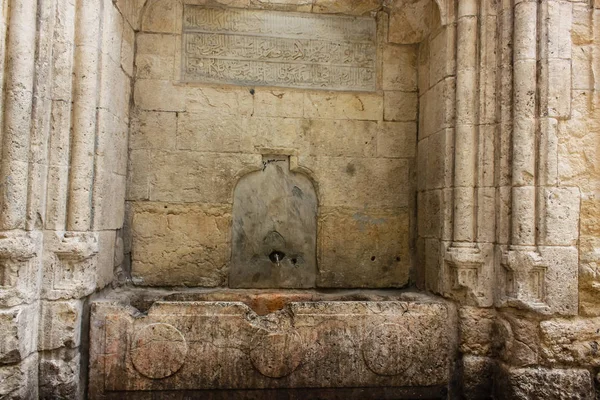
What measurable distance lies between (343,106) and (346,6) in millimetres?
842

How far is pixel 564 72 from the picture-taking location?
3209 mm

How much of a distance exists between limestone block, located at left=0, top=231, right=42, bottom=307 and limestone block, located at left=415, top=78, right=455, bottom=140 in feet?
9.40

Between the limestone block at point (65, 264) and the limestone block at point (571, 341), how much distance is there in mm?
2936

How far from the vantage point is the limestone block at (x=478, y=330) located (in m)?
3.41

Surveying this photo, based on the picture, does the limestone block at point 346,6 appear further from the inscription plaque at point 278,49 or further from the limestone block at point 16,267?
the limestone block at point 16,267

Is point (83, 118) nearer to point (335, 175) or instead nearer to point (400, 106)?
point (335, 175)

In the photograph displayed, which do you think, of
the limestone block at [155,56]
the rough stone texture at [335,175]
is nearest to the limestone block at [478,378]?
the rough stone texture at [335,175]

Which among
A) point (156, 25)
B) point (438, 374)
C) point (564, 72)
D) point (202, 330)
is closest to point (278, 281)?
point (202, 330)

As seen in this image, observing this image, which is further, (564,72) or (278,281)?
(278,281)

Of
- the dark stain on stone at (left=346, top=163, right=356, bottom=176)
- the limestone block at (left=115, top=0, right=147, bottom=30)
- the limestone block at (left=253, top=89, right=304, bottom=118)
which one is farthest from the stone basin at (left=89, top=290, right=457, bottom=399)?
the limestone block at (left=115, top=0, right=147, bottom=30)

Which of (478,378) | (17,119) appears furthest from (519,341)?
(17,119)

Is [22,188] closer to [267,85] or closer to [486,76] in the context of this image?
[267,85]

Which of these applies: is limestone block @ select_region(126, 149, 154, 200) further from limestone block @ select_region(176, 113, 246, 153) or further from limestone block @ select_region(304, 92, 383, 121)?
limestone block @ select_region(304, 92, 383, 121)

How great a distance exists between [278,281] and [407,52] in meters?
2.26
